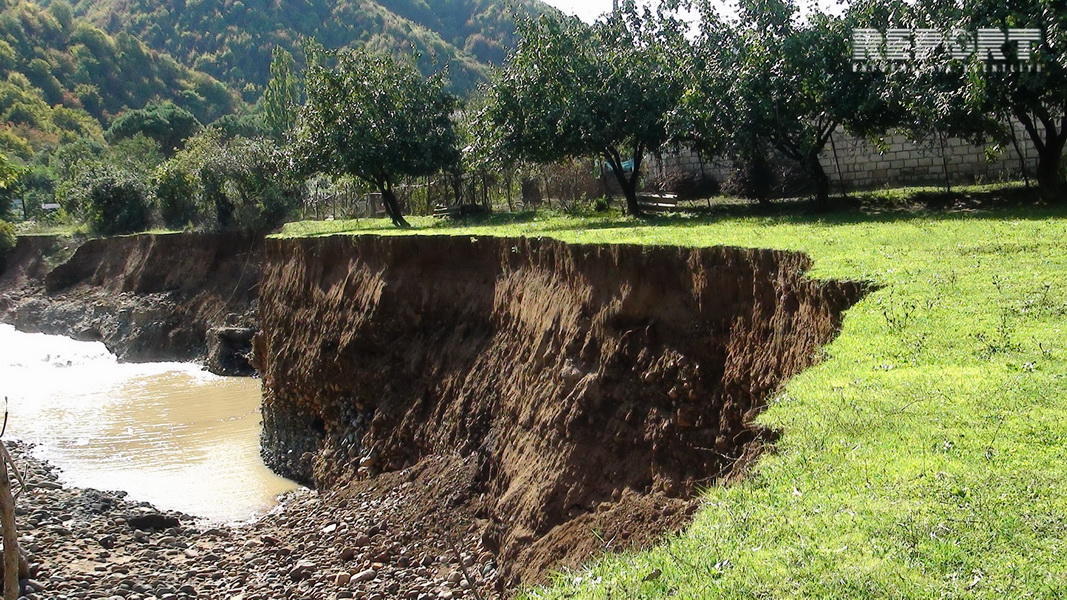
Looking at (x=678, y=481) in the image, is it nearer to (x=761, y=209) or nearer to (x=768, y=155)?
(x=761, y=209)

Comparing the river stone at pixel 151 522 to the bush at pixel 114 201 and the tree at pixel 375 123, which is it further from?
the bush at pixel 114 201

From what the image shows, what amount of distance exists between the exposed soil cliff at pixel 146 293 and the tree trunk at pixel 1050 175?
27.1m

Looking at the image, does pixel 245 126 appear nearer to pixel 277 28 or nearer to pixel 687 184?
pixel 277 28

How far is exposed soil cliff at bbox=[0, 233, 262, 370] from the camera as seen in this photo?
39094mm

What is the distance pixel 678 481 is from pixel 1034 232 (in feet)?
23.2

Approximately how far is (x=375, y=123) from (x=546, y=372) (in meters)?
17.1

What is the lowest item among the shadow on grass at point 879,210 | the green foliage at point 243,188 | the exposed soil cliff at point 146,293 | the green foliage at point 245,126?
the exposed soil cliff at point 146,293

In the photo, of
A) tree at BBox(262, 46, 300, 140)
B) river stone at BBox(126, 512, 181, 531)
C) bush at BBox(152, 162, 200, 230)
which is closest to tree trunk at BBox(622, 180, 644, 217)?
river stone at BBox(126, 512, 181, 531)

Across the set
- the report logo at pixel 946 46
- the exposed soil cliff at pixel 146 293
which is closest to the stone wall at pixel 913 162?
the report logo at pixel 946 46

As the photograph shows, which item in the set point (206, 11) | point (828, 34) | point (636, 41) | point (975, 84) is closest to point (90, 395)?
point (636, 41)

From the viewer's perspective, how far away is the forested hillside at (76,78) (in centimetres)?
9969

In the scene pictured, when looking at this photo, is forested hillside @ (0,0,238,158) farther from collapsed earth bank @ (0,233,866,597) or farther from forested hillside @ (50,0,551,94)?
collapsed earth bank @ (0,233,866,597)

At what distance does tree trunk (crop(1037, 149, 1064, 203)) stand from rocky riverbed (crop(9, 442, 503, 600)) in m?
12.7

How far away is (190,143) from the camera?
51.3 m
